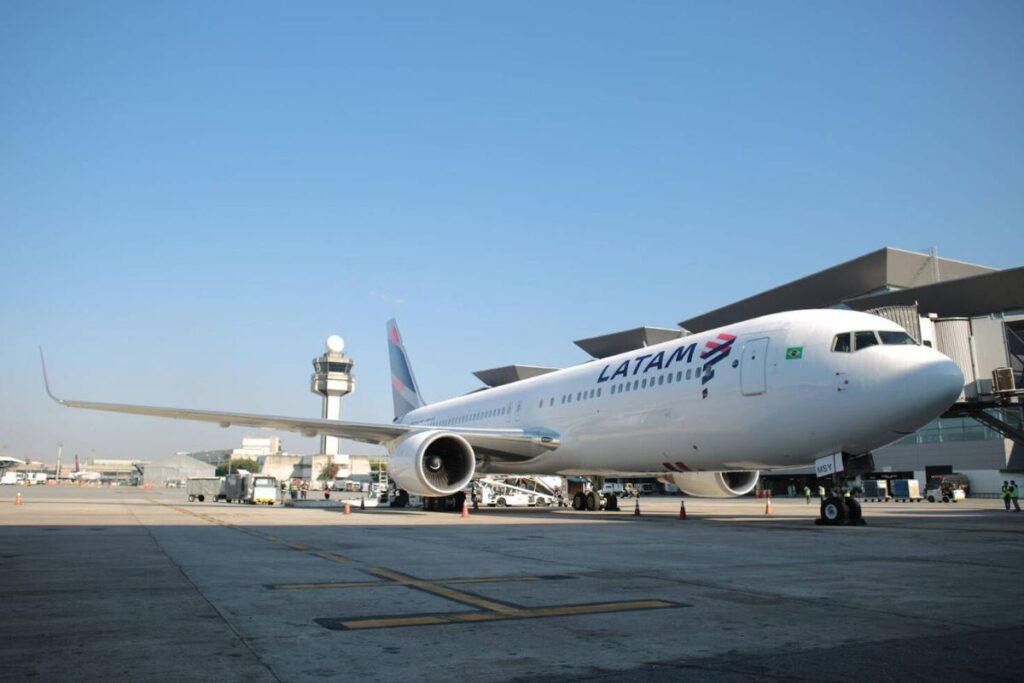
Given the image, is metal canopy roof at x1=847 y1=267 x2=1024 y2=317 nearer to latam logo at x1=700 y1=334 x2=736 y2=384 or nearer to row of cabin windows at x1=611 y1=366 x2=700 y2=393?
row of cabin windows at x1=611 y1=366 x2=700 y2=393

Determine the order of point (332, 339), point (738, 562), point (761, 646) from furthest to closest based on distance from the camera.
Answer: point (332, 339) < point (738, 562) < point (761, 646)

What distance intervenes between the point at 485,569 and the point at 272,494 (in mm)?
32008

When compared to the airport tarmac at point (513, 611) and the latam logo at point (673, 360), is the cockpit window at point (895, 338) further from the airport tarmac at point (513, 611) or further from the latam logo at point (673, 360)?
the airport tarmac at point (513, 611)

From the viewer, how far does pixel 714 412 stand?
50.0 feet

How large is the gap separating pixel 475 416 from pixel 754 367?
559 inches

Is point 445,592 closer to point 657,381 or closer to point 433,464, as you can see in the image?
point 657,381

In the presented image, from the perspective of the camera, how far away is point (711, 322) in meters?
71.8

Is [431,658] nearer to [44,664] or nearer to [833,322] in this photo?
[44,664]

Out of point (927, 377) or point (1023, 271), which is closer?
point (927, 377)

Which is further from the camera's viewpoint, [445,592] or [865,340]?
[865,340]

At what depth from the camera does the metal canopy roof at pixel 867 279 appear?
184ft

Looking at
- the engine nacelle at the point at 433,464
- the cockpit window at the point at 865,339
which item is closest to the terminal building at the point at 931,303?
the cockpit window at the point at 865,339

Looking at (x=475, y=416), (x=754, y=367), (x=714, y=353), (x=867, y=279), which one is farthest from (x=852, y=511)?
(x=867, y=279)

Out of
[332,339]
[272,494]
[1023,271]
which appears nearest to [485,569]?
[272,494]
